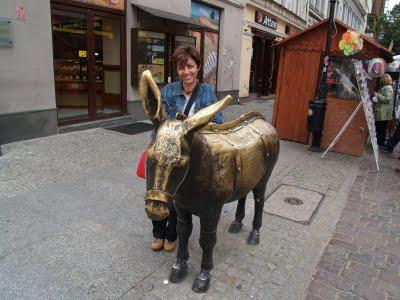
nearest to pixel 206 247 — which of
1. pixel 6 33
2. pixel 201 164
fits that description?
pixel 201 164

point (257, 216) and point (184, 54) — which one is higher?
point (184, 54)

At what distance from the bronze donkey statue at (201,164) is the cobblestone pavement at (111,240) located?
386 millimetres

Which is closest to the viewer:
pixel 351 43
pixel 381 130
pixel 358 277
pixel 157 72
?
pixel 358 277

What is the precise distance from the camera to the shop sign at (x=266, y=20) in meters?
15.9

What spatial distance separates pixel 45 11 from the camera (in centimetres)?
688

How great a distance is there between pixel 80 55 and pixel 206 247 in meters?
6.75

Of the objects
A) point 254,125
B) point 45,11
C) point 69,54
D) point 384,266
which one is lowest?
point 384,266

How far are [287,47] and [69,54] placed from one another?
5.02m

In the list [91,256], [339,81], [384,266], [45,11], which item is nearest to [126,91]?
[45,11]

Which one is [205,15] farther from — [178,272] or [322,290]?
[322,290]

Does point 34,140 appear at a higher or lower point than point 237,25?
lower

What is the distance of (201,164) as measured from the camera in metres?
2.40

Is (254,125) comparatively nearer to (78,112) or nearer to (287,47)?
(287,47)

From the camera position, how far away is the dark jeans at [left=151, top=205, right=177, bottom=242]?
11.3ft
